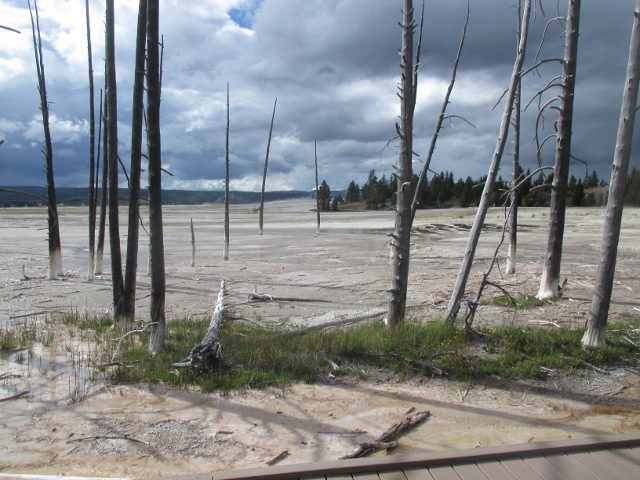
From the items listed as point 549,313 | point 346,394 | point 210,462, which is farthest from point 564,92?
point 210,462

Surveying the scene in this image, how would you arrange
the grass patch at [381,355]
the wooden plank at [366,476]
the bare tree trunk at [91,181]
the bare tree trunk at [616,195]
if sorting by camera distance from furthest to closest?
1. the bare tree trunk at [91,181]
2. the bare tree trunk at [616,195]
3. the grass patch at [381,355]
4. the wooden plank at [366,476]

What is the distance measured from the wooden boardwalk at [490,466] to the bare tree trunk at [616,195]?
11.0ft

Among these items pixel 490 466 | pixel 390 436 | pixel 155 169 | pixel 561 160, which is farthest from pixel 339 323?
pixel 561 160

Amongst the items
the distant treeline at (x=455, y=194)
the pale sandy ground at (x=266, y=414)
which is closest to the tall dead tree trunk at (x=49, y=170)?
the pale sandy ground at (x=266, y=414)

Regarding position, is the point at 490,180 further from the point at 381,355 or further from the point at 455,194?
the point at 455,194

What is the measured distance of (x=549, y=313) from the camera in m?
9.93

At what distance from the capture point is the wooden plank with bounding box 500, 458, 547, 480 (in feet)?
12.0

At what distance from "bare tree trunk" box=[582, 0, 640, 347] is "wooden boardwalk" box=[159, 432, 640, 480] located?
3.36 metres

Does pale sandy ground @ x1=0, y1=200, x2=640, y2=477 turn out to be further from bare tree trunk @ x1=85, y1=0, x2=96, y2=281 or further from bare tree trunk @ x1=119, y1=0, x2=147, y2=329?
bare tree trunk @ x1=85, y1=0, x2=96, y2=281

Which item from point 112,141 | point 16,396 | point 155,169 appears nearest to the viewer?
point 16,396

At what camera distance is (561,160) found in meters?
11.4

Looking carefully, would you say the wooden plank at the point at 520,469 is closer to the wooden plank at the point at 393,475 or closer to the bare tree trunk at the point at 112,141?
the wooden plank at the point at 393,475

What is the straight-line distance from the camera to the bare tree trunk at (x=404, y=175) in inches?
311

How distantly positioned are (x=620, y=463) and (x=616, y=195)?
13.6ft
